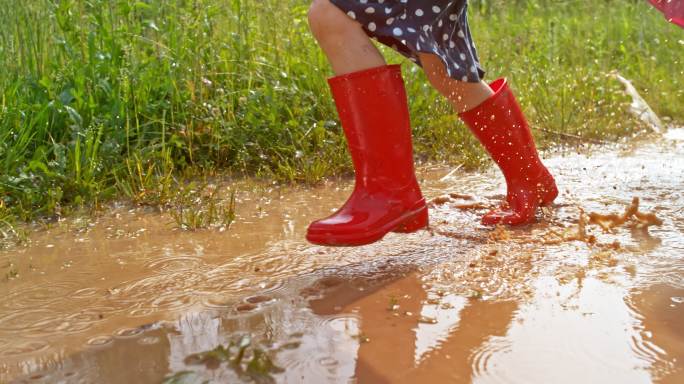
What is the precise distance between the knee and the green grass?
1.15 m

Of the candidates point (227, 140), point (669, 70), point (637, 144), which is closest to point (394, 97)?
point (227, 140)

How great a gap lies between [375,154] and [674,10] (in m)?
0.93

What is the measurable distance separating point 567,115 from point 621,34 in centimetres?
200

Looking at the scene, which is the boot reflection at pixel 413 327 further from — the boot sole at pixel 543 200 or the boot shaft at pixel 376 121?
the boot sole at pixel 543 200

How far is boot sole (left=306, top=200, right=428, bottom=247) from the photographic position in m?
2.22

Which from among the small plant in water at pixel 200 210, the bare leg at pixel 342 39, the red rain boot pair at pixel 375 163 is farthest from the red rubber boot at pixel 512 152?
the small plant in water at pixel 200 210

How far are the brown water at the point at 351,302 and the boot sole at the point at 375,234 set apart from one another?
0.10 m

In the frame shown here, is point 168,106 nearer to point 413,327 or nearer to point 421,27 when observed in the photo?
point 421,27

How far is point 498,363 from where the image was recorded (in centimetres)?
171

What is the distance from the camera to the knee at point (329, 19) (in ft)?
7.32

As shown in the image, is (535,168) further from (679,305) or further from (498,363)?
(498,363)

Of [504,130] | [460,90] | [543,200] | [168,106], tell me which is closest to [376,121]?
[460,90]

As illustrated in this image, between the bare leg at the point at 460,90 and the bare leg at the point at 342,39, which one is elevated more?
the bare leg at the point at 342,39

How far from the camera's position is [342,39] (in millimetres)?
2252
